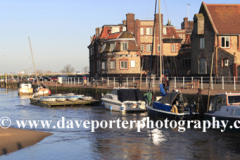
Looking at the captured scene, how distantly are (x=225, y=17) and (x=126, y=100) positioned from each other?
87.7ft

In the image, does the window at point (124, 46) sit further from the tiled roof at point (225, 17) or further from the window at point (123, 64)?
the tiled roof at point (225, 17)

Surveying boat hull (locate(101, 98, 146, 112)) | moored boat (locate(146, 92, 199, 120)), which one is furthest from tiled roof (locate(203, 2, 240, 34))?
moored boat (locate(146, 92, 199, 120))

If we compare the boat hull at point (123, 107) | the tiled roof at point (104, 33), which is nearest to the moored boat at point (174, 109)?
the boat hull at point (123, 107)

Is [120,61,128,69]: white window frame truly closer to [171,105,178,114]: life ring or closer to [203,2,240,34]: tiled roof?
[203,2,240,34]: tiled roof

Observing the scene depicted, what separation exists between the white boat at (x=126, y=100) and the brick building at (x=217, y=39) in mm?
20736

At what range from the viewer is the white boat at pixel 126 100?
109 feet

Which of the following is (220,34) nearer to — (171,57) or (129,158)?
(171,57)

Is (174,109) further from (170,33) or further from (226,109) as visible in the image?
(170,33)

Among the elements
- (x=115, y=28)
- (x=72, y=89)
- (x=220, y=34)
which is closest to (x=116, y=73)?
(x=72, y=89)

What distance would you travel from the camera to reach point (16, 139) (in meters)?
19.8

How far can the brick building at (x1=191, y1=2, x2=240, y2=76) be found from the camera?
49938mm

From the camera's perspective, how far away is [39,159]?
16594mm

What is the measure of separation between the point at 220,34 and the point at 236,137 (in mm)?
31692

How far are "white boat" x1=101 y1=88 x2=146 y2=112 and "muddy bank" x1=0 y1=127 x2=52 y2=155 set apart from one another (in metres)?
12.1
